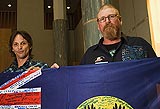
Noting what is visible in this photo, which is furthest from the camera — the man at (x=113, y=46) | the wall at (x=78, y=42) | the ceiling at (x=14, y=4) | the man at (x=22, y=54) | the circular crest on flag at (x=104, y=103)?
the ceiling at (x=14, y=4)

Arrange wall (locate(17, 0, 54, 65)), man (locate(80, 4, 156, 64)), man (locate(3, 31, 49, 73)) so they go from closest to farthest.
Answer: man (locate(80, 4, 156, 64)) → man (locate(3, 31, 49, 73)) → wall (locate(17, 0, 54, 65))

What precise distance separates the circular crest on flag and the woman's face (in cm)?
68

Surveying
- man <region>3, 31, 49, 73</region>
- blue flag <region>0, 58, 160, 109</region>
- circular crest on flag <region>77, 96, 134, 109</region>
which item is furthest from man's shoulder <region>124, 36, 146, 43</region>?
man <region>3, 31, 49, 73</region>

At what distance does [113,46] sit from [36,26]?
635cm

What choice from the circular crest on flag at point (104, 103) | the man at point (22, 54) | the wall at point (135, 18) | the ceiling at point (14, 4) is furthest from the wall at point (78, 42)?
the circular crest on flag at point (104, 103)

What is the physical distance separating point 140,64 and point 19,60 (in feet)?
3.27

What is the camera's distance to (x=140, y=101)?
1633 mm

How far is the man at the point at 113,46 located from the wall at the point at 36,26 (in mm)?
5878

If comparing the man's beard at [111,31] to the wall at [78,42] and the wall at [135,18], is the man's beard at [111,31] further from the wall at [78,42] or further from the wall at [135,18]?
the wall at [78,42]

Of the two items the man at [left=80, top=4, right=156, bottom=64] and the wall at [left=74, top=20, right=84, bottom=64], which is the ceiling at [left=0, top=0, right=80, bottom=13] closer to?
the wall at [left=74, top=20, right=84, bottom=64]

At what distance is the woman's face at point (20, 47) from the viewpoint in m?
2.02

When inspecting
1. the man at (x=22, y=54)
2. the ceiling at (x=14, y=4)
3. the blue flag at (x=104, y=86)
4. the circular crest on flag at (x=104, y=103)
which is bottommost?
the circular crest on flag at (x=104, y=103)

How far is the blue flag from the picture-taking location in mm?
1642

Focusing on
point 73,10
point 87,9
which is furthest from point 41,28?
point 87,9
